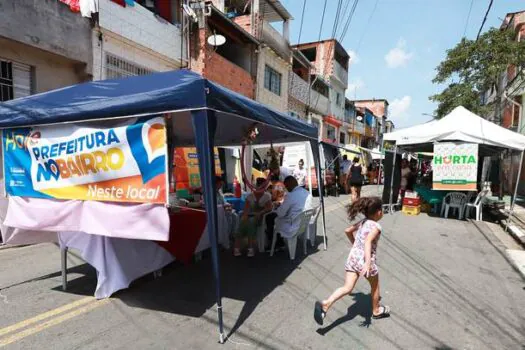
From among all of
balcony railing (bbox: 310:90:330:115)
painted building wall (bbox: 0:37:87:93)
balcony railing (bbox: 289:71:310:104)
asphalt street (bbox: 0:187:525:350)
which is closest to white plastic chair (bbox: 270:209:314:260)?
asphalt street (bbox: 0:187:525:350)

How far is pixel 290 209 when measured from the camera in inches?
240

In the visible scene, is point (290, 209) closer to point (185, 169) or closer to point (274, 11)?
point (185, 169)

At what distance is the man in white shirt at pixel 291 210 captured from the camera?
20.0 ft

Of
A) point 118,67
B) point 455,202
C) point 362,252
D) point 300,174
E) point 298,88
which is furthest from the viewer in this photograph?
point 298,88

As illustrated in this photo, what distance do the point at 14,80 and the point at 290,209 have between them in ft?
25.2

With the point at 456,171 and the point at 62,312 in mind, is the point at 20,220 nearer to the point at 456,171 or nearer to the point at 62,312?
the point at 62,312

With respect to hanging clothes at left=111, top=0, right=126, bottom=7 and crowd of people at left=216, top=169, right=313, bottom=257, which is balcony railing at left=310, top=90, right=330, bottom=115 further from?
crowd of people at left=216, top=169, right=313, bottom=257

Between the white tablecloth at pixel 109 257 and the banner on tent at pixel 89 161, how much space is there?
22.1 inches

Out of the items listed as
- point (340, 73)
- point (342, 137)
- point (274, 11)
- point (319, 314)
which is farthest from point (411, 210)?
point (342, 137)

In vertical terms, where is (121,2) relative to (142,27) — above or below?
above

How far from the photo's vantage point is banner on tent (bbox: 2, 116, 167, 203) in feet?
12.0

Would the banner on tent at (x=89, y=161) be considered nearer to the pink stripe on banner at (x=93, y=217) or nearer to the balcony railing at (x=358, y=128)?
the pink stripe on banner at (x=93, y=217)

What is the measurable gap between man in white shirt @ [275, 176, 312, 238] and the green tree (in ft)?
46.1

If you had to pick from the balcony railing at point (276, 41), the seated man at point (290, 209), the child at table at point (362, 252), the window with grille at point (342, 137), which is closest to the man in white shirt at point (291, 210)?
the seated man at point (290, 209)
